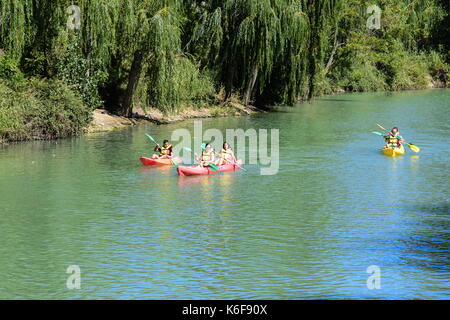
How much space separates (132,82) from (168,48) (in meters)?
2.63

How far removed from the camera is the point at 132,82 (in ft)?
114

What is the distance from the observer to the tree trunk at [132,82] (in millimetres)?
34284

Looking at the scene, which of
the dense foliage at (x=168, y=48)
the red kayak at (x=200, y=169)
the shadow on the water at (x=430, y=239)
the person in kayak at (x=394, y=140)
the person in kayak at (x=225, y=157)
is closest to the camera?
the shadow on the water at (x=430, y=239)

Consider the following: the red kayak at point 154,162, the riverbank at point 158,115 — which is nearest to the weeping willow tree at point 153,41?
the riverbank at point 158,115

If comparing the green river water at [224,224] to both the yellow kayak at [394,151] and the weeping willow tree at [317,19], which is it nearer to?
the yellow kayak at [394,151]

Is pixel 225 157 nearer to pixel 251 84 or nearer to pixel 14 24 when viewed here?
pixel 14 24

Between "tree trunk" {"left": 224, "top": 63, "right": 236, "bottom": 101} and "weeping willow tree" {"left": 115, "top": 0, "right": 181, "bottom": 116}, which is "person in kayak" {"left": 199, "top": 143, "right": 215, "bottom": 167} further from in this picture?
"tree trunk" {"left": 224, "top": 63, "right": 236, "bottom": 101}

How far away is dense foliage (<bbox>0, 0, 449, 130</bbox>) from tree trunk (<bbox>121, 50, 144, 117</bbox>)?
0.14 feet

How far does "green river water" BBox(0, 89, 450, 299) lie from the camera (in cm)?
1291

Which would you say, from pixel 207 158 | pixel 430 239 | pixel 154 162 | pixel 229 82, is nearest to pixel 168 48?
pixel 229 82

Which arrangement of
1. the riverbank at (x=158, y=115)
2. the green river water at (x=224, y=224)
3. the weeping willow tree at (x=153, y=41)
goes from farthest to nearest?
1. the riverbank at (x=158, y=115)
2. the weeping willow tree at (x=153, y=41)
3. the green river water at (x=224, y=224)

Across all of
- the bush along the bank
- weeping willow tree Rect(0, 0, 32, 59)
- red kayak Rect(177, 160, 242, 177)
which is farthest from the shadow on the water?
weeping willow tree Rect(0, 0, 32, 59)

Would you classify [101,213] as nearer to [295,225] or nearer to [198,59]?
[295,225]

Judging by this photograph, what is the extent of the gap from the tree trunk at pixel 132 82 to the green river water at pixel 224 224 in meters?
5.17
